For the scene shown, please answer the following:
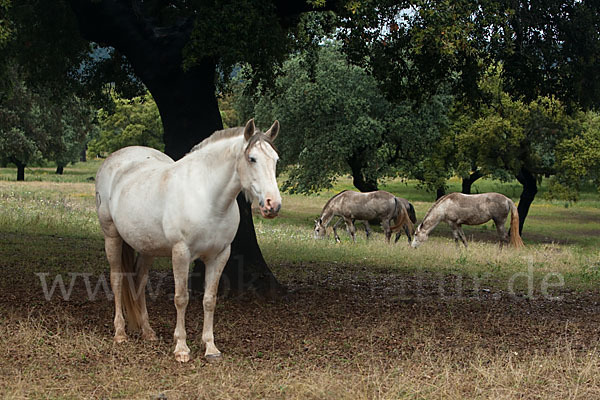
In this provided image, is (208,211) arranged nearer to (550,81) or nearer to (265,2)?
(265,2)

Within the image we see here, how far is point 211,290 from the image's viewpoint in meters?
6.80

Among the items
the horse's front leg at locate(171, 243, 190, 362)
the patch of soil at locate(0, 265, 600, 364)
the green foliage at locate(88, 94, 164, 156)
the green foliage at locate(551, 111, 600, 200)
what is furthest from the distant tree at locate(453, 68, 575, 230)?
the green foliage at locate(88, 94, 164, 156)

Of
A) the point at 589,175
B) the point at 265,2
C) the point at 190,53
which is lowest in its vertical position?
the point at 589,175

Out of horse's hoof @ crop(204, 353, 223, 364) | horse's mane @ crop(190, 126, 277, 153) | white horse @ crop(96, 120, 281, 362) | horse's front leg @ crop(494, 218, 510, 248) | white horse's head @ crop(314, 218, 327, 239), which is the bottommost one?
white horse's head @ crop(314, 218, 327, 239)

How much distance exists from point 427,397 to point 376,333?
2671mm

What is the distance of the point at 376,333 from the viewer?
811cm

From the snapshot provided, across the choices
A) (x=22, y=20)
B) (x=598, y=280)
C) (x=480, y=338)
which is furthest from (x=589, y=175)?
(x=22, y=20)

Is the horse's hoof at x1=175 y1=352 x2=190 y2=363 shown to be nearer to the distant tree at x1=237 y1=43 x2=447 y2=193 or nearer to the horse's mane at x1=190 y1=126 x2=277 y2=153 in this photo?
the horse's mane at x1=190 y1=126 x2=277 y2=153

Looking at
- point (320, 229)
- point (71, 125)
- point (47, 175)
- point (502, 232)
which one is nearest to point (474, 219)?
point (502, 232)

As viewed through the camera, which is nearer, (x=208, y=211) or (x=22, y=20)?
(x=208, y=211)

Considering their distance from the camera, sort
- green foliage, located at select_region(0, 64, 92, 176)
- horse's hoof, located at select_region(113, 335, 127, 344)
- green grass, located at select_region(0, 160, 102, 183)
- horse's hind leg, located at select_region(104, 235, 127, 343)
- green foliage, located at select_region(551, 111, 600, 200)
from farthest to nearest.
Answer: green grass, located at select_region(0, 160, 102, 183) → green foliage, located at select_region(0, 64, 92, 176) → green foliage, located at select_region(551, 111, 600, 200) → horse's hind leg, located at select_region(104, 235, 127, 343) → horse's hoof, located at select_region(113, 335, 127, 344)

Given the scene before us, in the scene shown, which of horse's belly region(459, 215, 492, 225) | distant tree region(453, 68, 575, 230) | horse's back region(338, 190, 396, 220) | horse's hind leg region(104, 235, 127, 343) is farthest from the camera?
distant tree region(453, 68, 575, 230)

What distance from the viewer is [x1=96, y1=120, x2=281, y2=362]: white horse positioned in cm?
627

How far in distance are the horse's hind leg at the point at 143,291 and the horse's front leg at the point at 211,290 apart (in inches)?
38.0
